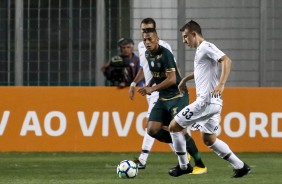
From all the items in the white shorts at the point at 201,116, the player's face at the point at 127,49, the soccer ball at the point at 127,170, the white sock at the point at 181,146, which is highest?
the player's face at the point at 127,49

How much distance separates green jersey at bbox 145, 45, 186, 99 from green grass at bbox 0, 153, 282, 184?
42.3 inches

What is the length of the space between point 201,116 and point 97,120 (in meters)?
6.63

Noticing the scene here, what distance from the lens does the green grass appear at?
511 inches

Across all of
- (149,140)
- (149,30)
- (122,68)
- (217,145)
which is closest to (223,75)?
(217,145)

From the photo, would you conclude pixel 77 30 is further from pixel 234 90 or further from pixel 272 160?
pixel 272 160

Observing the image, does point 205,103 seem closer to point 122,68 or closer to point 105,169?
point 105,169

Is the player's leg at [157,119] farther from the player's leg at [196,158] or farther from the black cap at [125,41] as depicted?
the black cap at [125,41]

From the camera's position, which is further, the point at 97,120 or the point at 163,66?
Result: the point at 97,120

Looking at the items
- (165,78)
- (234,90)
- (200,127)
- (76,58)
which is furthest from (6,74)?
(200,127)

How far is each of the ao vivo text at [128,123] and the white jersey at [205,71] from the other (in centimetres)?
639

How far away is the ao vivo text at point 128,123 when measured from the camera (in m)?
19.2

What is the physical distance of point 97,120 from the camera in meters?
19.3

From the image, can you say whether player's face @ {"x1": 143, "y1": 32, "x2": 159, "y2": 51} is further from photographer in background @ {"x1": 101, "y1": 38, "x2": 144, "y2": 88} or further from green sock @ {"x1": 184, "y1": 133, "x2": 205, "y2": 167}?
photographer in background @ {"x1": 101, "y1": 38, "x2": 144, "y2": 88}

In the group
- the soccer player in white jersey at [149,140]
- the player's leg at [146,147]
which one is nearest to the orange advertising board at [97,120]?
the soccer player in white jersey at [149,140]
